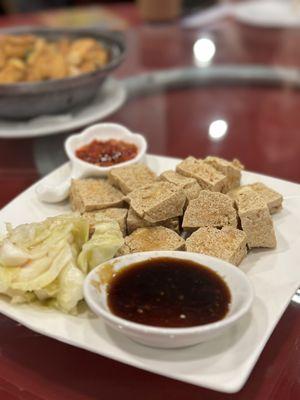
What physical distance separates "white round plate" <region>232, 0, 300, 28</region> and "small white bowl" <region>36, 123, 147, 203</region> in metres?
2.02

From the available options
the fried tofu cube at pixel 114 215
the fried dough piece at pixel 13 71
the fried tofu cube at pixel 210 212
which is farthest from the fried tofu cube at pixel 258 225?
the fried dough piece at pixel 13 71

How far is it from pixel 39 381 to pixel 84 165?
2.55 feet

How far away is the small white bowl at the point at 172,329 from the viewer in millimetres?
1109

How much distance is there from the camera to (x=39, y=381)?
1.26 m

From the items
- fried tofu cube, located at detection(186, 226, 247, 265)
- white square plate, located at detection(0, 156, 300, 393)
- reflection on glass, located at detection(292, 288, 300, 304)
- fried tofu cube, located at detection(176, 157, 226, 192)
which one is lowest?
reflection on glass, located at detection(292, 288, 300, 304)

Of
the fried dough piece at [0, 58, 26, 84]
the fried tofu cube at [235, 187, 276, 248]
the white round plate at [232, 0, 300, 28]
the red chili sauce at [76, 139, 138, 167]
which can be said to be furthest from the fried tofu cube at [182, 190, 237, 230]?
the white round plate at [232, 0, 300, 28]

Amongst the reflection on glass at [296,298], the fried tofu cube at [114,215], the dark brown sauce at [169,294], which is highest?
the fried tofu cube at [114,215]

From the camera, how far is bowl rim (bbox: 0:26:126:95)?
85.6 inches

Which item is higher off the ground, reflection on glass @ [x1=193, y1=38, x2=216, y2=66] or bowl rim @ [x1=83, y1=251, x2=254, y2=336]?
reflection on glass @ [x1=193, y1=38, x2=216, y2=66]

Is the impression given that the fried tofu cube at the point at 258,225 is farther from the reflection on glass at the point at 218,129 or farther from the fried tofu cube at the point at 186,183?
the reflection on glass at the point at 218,129

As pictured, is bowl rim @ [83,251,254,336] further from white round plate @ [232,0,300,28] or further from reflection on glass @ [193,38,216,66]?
white round plate @ [232,0,300,28]

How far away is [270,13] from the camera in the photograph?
3750 mm

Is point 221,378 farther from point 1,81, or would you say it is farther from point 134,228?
point 1,81

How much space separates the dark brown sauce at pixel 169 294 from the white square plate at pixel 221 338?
0.07m
